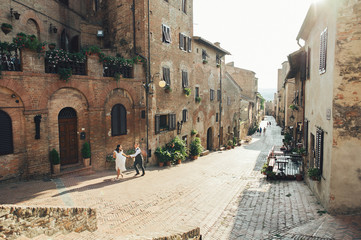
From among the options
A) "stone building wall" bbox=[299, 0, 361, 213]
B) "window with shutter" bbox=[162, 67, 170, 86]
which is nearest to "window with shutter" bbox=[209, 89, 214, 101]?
"window with shutter" bbox=[162, 67, 170, 86]

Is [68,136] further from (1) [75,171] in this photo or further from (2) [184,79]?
(2) [184,79]

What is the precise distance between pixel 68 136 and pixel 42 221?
735 cm

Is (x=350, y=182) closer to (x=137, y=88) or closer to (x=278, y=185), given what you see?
(x=278, y=185)

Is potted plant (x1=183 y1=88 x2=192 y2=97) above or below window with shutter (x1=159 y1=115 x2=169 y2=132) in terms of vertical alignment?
above

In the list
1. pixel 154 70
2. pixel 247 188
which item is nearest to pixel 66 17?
pixel 154 70

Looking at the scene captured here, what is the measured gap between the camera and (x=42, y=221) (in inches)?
180

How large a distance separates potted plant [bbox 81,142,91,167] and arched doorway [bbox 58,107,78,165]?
499 mm

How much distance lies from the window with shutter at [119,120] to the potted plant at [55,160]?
3.30 metres

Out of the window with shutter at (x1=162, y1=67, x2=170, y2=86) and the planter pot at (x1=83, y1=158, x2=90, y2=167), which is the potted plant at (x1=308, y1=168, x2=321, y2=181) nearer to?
the planter pot at (x1=83, y1=158, x2=90, y2=167)

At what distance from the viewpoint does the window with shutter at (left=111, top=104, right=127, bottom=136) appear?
42.0 feet

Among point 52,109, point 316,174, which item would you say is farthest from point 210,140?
point 52,109

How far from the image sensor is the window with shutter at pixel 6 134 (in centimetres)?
886

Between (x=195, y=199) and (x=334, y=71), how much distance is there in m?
6.70

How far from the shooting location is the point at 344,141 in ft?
22.6
